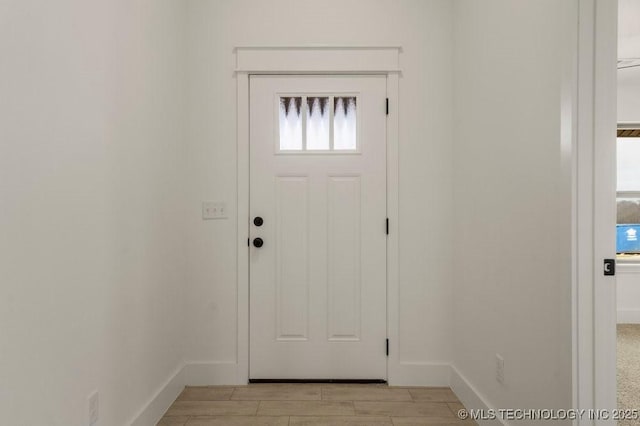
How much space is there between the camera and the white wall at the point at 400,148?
7.98 ft

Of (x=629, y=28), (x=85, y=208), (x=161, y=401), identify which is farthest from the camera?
(x=629, y=28)

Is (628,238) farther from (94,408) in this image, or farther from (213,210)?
(94,408)

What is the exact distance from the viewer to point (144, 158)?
1.90 meters

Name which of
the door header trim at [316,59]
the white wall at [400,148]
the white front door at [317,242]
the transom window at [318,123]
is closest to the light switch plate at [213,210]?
the white wall at [400,148]

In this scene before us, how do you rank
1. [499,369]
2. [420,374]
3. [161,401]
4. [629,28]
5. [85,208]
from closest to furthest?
1. [85,208]
2. [499,369]
3. [161,401]
4. [420,374]
5. [629,28]

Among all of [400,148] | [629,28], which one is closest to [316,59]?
[400,148]

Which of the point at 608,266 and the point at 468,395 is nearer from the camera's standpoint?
the point at 608,266

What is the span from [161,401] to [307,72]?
7.11 feet

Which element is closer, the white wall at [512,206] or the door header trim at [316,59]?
the white wall at [512,206]

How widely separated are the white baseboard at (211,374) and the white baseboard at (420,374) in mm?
993

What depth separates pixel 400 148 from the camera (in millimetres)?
2455

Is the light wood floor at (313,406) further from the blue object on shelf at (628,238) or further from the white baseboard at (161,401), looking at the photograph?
the blue object on shelf at (628,238)

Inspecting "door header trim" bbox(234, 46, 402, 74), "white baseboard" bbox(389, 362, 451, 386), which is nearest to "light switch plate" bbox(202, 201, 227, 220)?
"door header trim" bbox(234, 46, 402, 74)

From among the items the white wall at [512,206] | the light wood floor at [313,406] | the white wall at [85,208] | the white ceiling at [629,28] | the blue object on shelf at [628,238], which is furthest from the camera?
the blue object on shelf at [628,238]
